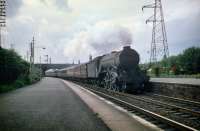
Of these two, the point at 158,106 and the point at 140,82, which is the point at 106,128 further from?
the point at 140,82

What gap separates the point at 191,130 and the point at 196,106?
21.5 feet

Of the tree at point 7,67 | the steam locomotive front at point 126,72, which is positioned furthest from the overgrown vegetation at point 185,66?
the steam locomotive front at point 126,72

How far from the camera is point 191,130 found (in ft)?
26.7

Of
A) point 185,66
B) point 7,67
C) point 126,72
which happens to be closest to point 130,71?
point 126,72

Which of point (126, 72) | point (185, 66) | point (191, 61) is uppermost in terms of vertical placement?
point (191, 61)

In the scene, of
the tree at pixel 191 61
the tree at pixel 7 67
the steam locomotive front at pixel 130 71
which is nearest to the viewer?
the steam locomotive front at pixel 130 71

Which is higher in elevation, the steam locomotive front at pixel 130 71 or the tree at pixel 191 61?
the tree at pixel 191 61

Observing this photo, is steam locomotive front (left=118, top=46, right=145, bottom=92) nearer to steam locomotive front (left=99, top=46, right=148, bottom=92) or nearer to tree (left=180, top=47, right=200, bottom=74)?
steam locomotive front (left=99, top=46, right=148, bottom=92)

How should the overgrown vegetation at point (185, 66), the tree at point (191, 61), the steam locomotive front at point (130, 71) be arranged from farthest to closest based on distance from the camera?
the tree at point (191, 61), the overgrown vegetation at point (185, 66), the steam locomotive front at point (130, 71)

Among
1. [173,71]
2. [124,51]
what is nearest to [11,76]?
[124,51]

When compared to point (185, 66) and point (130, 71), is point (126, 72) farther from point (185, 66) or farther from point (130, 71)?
point (185, 66)

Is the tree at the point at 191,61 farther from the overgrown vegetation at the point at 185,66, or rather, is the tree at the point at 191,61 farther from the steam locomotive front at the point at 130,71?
the steam locomotive front at the point at 130,71

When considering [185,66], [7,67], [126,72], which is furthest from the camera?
[185,66]

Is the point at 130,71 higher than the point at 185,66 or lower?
lower
